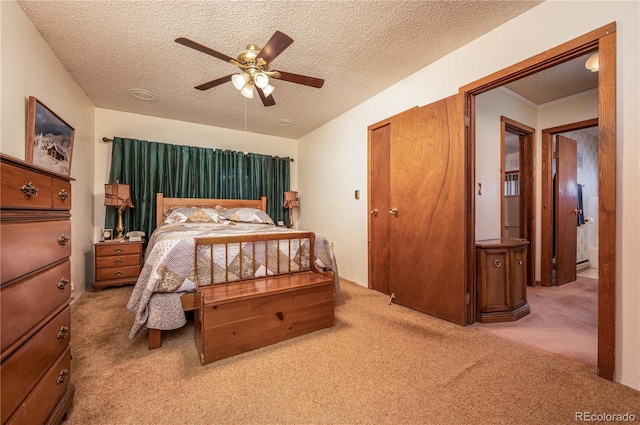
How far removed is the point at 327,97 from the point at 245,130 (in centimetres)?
198

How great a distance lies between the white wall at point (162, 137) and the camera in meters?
3.62

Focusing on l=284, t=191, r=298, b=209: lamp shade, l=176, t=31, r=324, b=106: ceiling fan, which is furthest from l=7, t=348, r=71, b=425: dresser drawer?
l=284, t=191, r=298, b=209: lamp shade

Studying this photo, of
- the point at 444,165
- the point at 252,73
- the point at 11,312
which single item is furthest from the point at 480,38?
the point at 11,312

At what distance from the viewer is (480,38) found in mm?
2129

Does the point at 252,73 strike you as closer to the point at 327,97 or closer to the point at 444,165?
the point at 327,97

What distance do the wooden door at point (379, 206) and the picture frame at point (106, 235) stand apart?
3.42 m

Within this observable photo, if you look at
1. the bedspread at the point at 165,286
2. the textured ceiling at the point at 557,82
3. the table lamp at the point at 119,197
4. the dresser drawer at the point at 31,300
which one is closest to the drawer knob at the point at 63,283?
the dresser drawer at the point at 31,300

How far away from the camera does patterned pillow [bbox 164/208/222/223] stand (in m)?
3.55

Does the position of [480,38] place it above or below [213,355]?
above

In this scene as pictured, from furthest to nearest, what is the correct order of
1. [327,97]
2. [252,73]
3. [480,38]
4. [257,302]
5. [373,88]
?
[327,97] < [373,88] < [480,38] < [252,73] < [257,302]

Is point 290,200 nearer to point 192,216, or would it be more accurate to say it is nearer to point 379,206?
point 192,216

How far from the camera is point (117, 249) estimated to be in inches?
128

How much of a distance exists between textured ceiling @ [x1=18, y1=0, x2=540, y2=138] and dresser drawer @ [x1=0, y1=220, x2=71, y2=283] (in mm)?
1671

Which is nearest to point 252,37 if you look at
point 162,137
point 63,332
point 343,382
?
point 63,332
